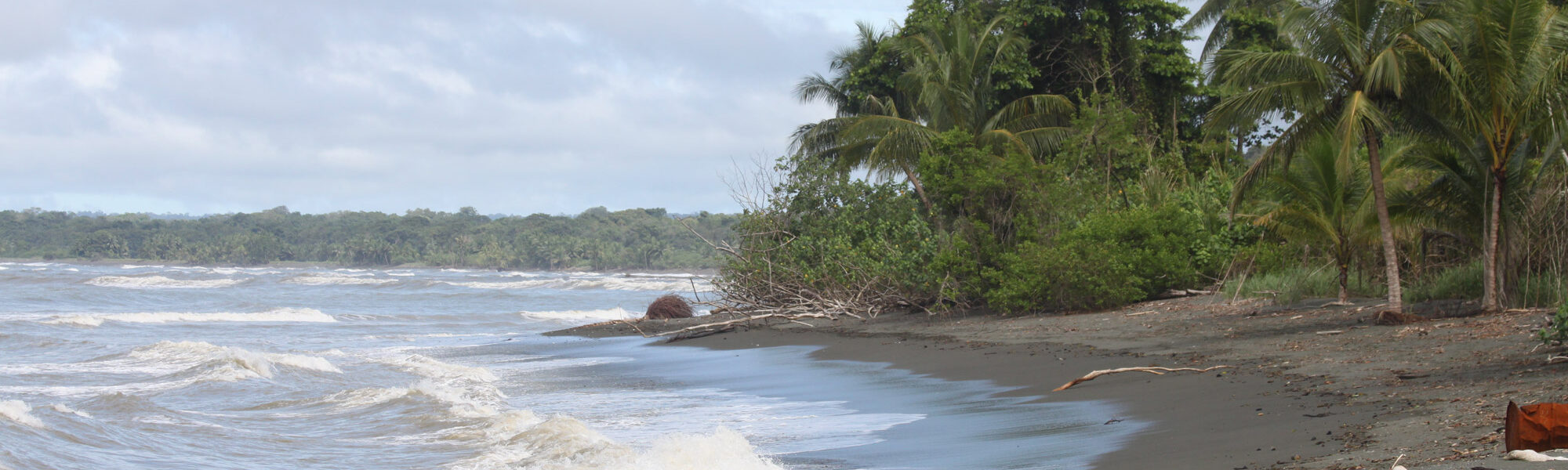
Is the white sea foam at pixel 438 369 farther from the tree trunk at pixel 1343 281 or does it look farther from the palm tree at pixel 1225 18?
the palm tree at pixel 1225 18

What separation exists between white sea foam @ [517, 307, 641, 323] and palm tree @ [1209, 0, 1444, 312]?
20.3 meters

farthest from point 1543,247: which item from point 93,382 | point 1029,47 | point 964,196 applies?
point 93,382

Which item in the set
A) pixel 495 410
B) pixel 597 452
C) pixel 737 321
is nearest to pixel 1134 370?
pixel 597 452

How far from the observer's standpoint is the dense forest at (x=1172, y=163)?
32.4 ft

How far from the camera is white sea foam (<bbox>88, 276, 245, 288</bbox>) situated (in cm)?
5241

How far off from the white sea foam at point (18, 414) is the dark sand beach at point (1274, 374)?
27.3 ft

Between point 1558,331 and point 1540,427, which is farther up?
point 1558,331

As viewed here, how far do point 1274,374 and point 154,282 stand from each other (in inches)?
2303

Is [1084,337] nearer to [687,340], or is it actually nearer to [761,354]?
[761,354]

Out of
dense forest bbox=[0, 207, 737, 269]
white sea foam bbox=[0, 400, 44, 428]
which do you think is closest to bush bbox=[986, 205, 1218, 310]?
white sea foam bbox=[0, 400, 44, 428]

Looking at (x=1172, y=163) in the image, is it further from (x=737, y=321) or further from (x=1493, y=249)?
(x=1493, y=249)

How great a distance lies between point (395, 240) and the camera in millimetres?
102312

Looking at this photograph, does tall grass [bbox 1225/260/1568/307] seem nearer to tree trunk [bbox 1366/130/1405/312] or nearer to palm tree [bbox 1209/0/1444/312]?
tree trunk [bbox 1366/130/1405/312]

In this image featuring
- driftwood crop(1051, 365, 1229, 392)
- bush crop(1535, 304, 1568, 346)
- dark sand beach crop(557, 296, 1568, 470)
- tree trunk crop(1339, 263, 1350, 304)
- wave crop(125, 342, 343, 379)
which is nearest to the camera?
dark sand beach crop(557, 296, 1568, 470)
